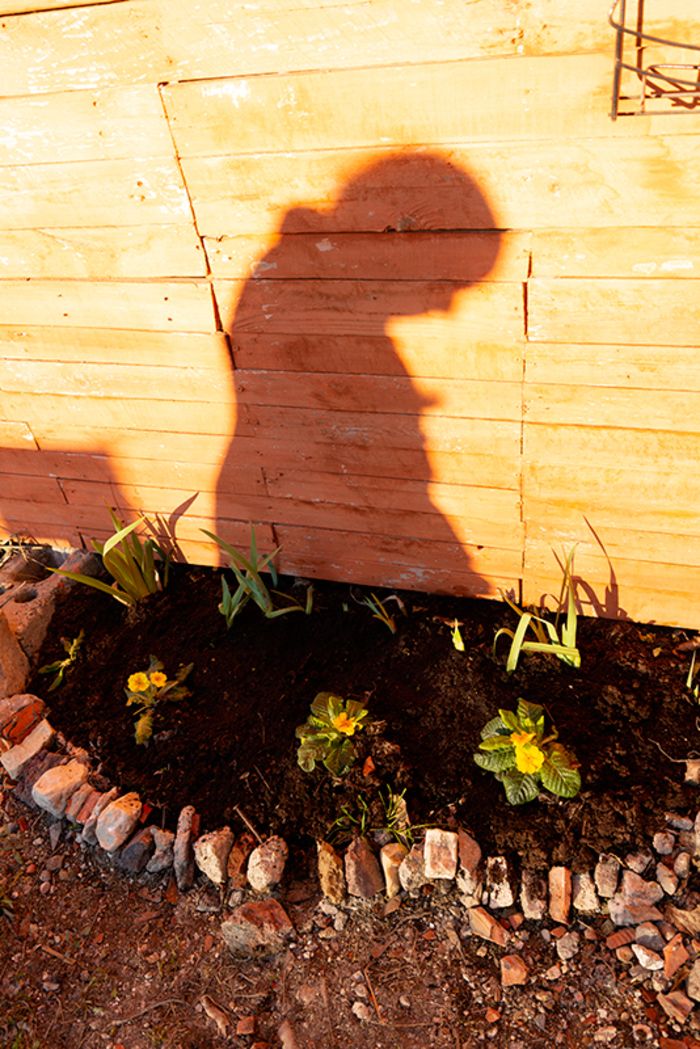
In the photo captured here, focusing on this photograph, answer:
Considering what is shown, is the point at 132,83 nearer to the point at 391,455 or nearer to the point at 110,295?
the point at 110,295

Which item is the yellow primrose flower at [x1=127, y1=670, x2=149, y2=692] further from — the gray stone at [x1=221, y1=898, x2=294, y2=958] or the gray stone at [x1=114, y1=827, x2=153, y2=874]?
the gray stone at [x1=221, y1=898, x2=294, y2=958]

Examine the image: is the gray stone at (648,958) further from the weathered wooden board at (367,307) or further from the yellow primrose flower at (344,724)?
the weathered wooden board at (367,307)

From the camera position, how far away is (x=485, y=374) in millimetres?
2553

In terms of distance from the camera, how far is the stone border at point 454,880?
7.55 ft

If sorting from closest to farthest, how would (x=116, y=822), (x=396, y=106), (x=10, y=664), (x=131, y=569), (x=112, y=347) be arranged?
(x=396, y=106)
(x=116, y=822)
(x=112, y=347)
(x=10, y=664)
(x=131, y=569)

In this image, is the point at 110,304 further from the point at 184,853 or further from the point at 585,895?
the point at 585,895

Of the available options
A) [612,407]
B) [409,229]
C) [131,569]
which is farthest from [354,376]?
[131,569]

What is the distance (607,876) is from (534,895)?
214 millimetres

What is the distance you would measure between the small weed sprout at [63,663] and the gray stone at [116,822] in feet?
2.12

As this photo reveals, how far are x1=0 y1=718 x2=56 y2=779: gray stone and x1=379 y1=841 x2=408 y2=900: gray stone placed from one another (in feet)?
4.31

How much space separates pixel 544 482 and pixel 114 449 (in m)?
1.66

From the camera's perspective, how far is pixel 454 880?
2480 millimetres

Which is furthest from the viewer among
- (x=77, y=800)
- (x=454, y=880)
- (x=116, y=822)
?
(x=77, y=800)

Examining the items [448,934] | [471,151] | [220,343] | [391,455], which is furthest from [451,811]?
[471,151]
